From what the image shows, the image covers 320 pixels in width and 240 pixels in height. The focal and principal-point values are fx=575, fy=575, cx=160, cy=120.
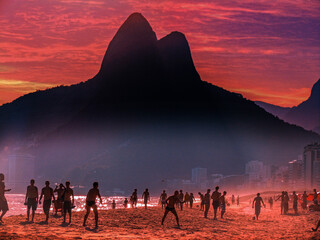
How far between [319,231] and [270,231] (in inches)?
111

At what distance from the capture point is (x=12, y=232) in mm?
22469

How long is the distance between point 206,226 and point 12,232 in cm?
1292

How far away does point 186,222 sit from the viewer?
33.7m

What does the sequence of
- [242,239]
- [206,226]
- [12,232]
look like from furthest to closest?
[206,226]
[242,239]
[12,232]

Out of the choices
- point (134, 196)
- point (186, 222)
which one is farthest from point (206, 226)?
point (134, 196)

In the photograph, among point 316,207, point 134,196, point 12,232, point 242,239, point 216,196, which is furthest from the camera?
point 134,196

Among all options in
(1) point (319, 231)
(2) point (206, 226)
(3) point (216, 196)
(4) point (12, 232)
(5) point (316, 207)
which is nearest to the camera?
(4) point (12, 232)

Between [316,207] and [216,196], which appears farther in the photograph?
[216,196]

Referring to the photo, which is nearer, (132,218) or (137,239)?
(137,239)

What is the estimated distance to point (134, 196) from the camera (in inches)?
1977

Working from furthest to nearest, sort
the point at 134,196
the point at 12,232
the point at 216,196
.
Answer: the point at 134,196 < the point at 216,196 < the point at 12,232

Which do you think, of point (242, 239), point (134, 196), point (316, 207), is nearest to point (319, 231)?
point (316, 207)

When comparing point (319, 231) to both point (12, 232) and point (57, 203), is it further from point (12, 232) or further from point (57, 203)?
point (12, 232)

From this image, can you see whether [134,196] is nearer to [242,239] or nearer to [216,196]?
[216,196]
